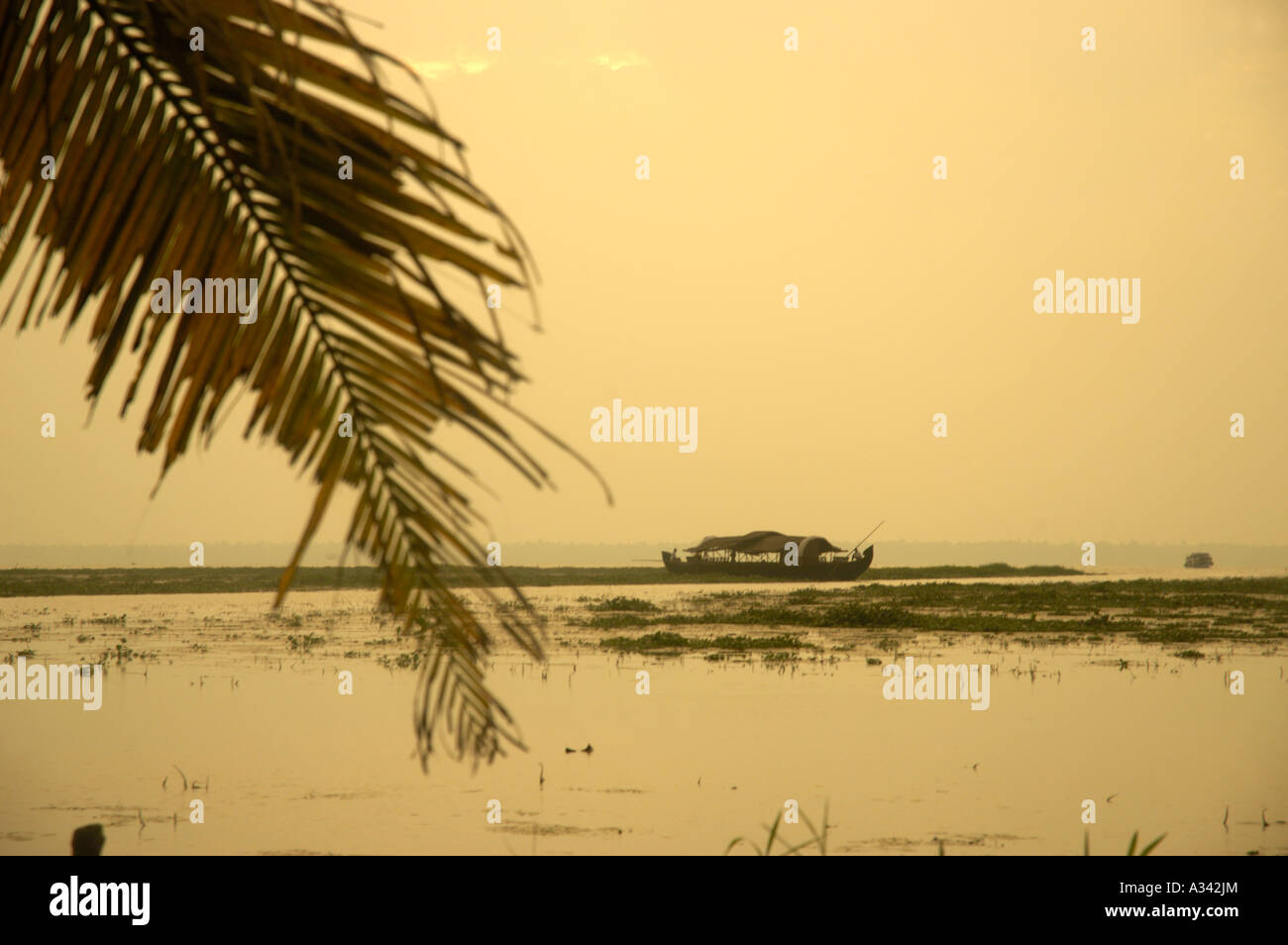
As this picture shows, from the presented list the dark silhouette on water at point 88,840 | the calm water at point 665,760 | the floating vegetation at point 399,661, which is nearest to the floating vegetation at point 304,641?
the calm water at point 665,760

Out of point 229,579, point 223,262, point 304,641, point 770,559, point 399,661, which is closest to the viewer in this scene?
point 223,262

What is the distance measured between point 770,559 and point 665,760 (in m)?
29.7

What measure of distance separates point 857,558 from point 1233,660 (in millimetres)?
24155

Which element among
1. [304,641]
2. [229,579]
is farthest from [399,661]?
[229,579]

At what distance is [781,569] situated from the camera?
129 feet

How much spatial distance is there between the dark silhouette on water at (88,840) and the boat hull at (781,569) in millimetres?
35323

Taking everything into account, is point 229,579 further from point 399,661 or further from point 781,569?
point 399,661

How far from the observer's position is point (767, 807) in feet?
27.9

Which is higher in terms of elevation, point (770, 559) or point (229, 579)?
point (770, 559)

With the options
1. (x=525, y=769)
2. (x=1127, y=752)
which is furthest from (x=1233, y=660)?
(x=525, y=769)

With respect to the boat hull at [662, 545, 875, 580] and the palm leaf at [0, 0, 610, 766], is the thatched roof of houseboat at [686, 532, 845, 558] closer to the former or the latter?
the boat hull at [662, 545, 875, 580]

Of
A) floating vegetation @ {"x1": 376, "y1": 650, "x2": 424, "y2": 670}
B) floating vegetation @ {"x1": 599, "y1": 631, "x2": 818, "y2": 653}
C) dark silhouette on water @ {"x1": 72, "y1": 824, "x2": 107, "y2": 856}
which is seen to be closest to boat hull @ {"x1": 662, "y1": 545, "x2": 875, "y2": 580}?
floating vegetation @ {"x1": 599, "y1": 631, "x2": 818, "y2": 653}
